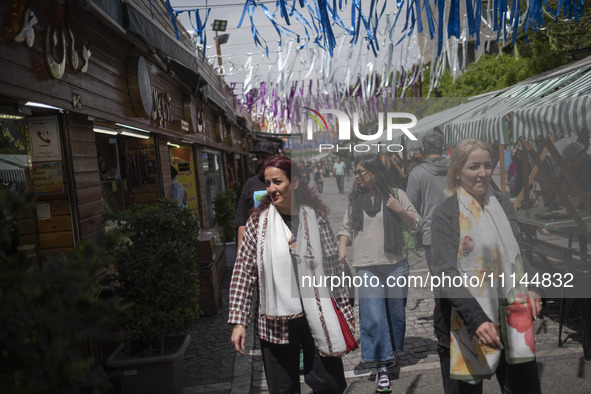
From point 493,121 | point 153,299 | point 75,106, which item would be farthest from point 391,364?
point 75,106

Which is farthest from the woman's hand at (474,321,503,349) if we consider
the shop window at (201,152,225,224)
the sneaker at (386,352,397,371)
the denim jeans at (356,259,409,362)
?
the shop window at (201,152,225,224)

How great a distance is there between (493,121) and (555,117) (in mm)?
489

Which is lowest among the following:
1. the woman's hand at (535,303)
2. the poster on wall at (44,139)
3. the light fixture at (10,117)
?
the woman's hand at (535,303)

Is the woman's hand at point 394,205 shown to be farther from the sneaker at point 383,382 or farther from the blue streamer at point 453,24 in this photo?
the blue streamer at point 453,24

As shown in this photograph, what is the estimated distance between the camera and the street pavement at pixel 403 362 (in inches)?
156

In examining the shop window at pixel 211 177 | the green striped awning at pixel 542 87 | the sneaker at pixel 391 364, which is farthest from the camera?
the shop window at pixel 211 177

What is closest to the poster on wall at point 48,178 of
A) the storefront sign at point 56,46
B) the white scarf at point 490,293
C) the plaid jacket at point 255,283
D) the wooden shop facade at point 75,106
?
the wooden shop facade at point 75,106

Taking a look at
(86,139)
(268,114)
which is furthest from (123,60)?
(268,114)

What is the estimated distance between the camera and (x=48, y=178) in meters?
4.20

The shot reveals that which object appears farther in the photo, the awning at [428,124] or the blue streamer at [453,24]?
the blue streamer at [453,24]

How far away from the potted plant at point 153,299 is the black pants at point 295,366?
1140mm

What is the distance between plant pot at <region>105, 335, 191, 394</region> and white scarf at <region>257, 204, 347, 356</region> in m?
1.28

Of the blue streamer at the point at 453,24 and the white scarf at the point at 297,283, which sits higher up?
the blue streamer at the point at 453,24

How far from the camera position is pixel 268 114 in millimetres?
17594
